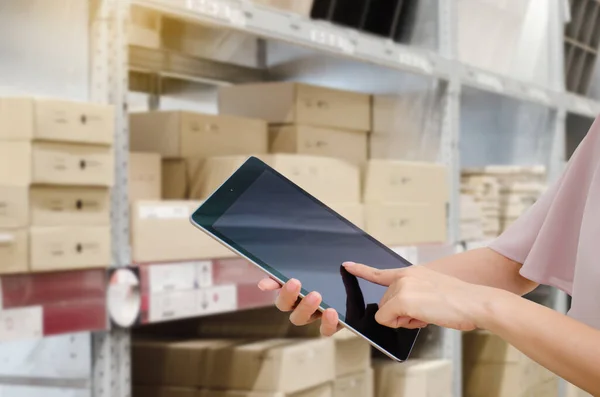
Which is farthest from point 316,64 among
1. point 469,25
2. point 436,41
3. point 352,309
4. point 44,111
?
point 352,309

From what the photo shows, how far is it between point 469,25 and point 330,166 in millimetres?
1203

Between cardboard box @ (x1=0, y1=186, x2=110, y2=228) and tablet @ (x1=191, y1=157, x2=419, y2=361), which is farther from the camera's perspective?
cardboard box @ (x1=0, y1=186, x2=110, y2=228)

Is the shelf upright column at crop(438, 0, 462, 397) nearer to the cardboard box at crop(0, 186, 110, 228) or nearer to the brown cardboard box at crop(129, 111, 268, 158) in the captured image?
the brown cardboard box at crop(129, 111, 268, 158)

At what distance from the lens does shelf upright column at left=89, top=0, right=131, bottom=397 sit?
1931 mm

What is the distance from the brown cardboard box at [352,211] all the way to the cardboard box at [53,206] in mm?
844

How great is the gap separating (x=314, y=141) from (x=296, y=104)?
0.13 metres

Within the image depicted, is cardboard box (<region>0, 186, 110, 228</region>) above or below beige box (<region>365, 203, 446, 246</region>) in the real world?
above

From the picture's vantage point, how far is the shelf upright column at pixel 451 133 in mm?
3131

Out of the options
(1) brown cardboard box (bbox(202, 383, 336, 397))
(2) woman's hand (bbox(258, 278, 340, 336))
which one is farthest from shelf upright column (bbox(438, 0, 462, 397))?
(2) woman's hand (bbox(258, 278, 340, 336))

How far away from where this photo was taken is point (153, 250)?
202cm

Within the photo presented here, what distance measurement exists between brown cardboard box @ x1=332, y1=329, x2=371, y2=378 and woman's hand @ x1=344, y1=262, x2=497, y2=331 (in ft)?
5.14

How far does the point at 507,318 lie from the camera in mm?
1050

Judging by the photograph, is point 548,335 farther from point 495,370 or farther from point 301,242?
point 495,370

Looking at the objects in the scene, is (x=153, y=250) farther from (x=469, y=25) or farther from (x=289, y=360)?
(x=469, y=25)
